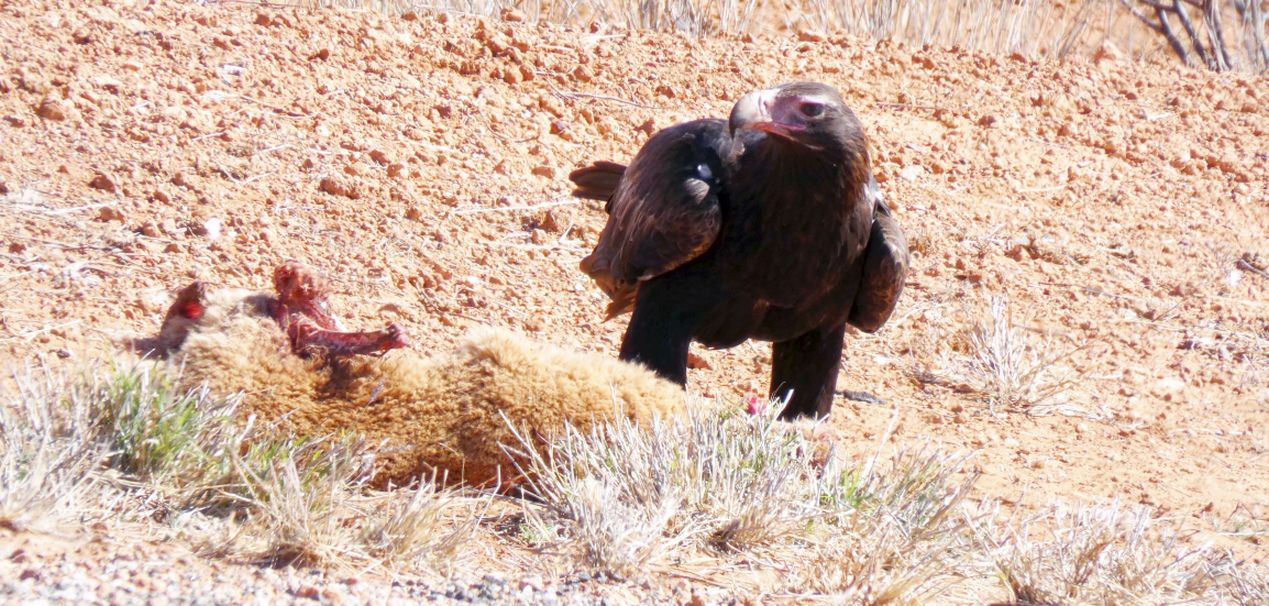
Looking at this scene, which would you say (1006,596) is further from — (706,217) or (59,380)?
(59,380)

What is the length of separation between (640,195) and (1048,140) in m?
5.18

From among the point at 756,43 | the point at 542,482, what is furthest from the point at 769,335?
the point at 756,43

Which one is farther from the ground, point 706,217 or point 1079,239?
point 706,217

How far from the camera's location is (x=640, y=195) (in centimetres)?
557

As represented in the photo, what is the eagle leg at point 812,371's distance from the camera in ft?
18.8

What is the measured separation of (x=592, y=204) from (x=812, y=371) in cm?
265

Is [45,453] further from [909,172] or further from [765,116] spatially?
[909,172]

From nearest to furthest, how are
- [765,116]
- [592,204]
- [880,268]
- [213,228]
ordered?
[765,116] → [880,268] → [213,228] → [592,204]

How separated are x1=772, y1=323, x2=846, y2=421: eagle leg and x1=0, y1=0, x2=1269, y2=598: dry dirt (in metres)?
0.36

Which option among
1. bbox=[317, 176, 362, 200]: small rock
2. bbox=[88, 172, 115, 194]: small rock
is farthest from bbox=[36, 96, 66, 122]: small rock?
bbox=[317, 176, 362, 200]: small rock

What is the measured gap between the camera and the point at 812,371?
5766mm

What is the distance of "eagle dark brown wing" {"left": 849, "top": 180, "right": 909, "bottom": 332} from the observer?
536 cm

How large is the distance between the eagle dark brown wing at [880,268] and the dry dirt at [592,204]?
0.77 meters

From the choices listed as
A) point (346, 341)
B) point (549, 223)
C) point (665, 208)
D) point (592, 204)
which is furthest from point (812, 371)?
point (592, 204)
